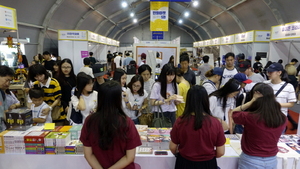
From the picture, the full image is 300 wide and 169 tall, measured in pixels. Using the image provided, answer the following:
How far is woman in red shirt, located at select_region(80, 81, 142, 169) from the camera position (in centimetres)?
141

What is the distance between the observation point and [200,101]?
61.9 inches

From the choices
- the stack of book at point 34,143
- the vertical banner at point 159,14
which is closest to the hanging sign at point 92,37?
the vertical banner at point 159,14

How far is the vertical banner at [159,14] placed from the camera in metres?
8.23

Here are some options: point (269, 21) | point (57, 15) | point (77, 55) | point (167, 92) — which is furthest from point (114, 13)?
point (167, 92)

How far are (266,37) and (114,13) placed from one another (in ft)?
36.8

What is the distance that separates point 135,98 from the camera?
3010 mm

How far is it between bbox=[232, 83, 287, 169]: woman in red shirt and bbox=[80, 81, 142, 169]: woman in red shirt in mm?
956

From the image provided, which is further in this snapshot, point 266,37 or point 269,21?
point 269,21

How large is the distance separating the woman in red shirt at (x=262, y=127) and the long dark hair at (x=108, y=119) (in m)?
1.04

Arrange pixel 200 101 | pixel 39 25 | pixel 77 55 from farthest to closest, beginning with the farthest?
pixel 39 25
pixel 77 55
pixel 200 101

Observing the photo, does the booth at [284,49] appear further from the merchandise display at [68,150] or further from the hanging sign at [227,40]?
the merchandise display at [68,150]

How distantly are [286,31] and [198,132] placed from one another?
6.95 m

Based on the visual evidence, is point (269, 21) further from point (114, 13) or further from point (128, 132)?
point (128, 132)

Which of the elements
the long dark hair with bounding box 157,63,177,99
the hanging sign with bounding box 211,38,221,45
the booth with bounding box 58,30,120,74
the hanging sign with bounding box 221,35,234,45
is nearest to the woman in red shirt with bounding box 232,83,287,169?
the long dark hair with bounding box 157,63,177,99
